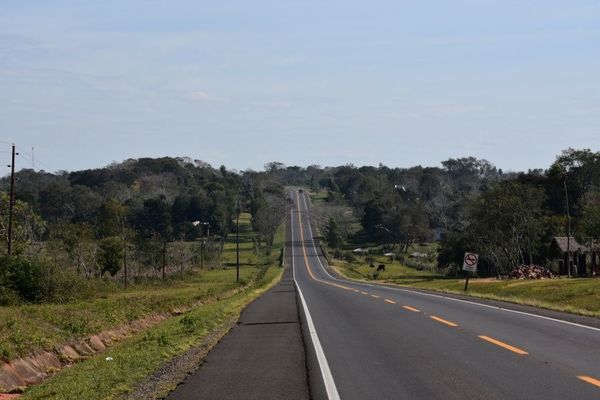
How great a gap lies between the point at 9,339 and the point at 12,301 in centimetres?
1449

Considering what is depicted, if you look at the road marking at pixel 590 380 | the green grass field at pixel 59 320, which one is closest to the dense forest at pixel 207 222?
the green grass field at pixel 59 320

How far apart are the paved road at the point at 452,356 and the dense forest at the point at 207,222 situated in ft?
64.4

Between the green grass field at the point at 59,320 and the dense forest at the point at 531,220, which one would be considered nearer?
the green grass field at the point at 59,320

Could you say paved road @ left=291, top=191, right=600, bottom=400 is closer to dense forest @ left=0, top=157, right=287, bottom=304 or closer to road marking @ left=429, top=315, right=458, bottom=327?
road marking @ left=429, top=315, right=458, bottom=327

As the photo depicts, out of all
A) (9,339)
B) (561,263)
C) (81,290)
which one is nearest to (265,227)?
(561,263)

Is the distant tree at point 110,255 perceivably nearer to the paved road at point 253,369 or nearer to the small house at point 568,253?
the small house at point 568,253

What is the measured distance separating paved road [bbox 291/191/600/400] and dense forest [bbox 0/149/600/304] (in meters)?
19.6

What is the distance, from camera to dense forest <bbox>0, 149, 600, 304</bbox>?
5428cm

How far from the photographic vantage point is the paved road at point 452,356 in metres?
10.00

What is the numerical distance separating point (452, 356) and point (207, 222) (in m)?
130


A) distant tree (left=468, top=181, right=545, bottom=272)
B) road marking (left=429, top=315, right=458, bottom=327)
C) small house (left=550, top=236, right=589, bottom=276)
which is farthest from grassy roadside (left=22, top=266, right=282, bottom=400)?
distant tree (left=468, top=181, right=545, bottom=272)

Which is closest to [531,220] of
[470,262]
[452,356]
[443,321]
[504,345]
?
[470,262]

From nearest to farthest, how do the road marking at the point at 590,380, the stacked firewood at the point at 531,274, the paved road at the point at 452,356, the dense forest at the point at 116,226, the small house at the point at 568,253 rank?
1. the paved road at the point at 452,356
2. the road marking at the point at 590,380
3. the dense forest at the point at 116,226
4. the stacked firewood at the point at 531,274
5. the small house at the point at 568,253

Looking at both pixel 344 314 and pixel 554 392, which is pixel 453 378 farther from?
pixel 344 314
